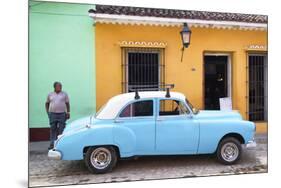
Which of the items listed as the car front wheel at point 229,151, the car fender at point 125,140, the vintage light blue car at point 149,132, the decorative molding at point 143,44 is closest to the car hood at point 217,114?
the vintage light blue car at point 149,132

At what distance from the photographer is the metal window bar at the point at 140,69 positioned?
4.45 meters

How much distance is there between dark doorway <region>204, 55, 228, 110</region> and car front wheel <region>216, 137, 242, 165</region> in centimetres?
53

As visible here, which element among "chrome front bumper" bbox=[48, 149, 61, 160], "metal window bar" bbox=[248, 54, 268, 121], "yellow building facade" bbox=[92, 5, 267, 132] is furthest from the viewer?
"metal window bar" bbox=[248, 54, 268, 121]

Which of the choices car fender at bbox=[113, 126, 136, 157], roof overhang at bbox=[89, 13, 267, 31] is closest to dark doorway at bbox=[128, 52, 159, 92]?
roof overhang at bbox=[89, 13, 267, 31]

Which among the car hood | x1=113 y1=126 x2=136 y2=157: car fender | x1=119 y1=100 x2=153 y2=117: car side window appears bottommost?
x1=113 y1=126 x2=136 y2=157: car fender

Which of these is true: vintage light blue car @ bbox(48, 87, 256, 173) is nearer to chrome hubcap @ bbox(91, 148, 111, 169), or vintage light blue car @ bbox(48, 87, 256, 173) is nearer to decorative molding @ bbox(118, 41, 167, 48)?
chrome hubcap @ bbox(91, 148, 111, 169)

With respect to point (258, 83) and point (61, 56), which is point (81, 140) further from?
point (258, 83)

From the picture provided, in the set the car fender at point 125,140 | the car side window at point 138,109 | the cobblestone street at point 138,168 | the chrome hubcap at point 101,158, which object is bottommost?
the cobblestone street at point 138,168

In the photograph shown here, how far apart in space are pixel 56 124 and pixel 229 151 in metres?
2.44

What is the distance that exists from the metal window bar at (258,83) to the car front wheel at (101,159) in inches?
89.6

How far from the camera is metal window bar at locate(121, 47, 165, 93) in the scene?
4449 mm

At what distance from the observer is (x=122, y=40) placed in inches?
175

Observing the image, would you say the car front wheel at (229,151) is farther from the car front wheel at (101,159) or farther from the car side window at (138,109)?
the car front wheel at (101,159)

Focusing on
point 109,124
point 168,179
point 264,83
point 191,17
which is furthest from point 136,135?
point 264,83
